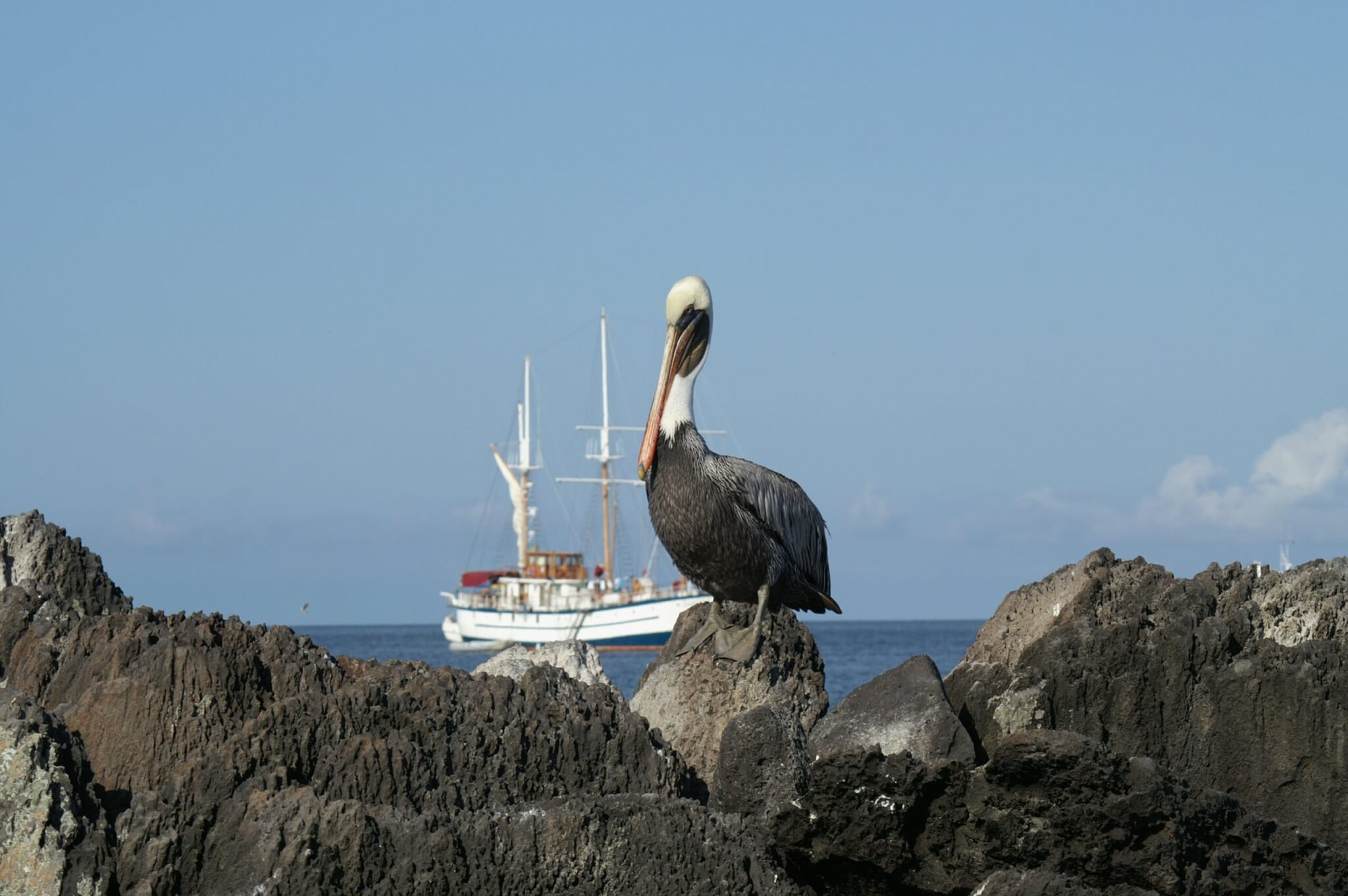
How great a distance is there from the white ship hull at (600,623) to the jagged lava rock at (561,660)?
66.6 meters

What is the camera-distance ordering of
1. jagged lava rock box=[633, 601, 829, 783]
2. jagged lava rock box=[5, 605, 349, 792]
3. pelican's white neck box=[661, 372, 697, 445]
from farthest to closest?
pelican's white neck box=[661, 372, 697, 445] < jagged lava rock box=[633, 601, 829, 783] < jagged lava rock box=[5, 605, 349, 792]

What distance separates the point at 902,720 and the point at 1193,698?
4.62 ft

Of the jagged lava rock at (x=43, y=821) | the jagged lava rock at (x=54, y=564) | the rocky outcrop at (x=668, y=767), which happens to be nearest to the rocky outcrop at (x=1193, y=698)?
the rocky outcrop at (x=668, y=767)

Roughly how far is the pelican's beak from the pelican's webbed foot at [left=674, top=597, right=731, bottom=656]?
0.77 m

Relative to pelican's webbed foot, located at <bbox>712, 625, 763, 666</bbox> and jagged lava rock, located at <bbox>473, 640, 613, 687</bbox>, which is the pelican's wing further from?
jagged lava rock, located at <bbox>473, 640, 613, 687</bbox>

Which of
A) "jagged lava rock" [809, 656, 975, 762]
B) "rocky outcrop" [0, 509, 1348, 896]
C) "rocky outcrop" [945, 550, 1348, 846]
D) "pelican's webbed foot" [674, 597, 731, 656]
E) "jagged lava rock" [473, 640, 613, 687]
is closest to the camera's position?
"rocky outcrop" [0, 509, 1348, 896]

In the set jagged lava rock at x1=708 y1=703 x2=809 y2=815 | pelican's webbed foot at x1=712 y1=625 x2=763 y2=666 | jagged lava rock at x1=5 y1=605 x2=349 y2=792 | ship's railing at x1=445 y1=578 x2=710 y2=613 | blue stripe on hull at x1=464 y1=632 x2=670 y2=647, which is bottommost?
jagged lava rock at x1=708 y1=703 x2=809 y2=815

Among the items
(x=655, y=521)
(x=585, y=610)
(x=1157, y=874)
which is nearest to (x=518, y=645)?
(x=655, y=521)

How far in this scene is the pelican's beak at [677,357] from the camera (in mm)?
8398

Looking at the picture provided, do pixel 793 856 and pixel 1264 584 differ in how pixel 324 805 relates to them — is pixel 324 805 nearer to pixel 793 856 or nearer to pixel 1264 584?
pixel 793 856

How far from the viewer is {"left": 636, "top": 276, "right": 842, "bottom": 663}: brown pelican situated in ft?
27.0

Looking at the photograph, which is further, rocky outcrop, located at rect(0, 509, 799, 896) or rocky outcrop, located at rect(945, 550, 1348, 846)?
rocky outcrop, located at rect(945, 550, 1348, 846)

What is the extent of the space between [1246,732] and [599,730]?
2.85 metres

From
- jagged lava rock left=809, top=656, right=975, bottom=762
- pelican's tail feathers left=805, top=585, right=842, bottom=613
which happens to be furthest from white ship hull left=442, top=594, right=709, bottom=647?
jagged lava rock left=809, top=656, right=975, bottom=762
